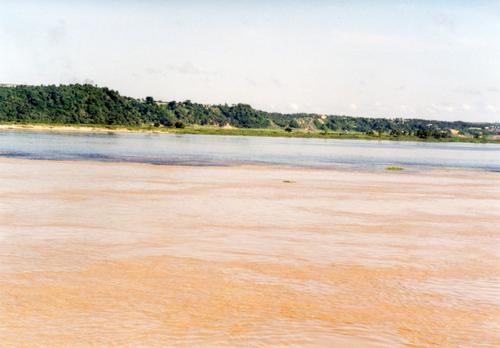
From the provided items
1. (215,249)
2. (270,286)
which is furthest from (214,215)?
(270,286)

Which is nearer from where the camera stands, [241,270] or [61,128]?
[241,270]

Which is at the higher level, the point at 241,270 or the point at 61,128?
the point at 241,270

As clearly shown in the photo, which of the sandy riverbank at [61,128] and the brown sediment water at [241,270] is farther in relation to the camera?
the sandy riverbank at [61,128]

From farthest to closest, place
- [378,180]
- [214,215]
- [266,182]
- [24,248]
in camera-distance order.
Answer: [378,180]
[266,182]
[214,215]
[24,248]

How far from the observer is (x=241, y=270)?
42.5 feet

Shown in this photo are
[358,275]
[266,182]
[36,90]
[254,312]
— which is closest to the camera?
[254,312]

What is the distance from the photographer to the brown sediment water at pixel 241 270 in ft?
30.8

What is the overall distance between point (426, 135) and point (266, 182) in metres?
163

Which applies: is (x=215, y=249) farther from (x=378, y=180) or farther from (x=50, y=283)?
(x=378, y=180)

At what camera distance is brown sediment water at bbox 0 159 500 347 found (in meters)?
9.38

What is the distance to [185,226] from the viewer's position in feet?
59.2

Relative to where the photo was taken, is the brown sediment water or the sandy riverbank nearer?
the brown sediment water

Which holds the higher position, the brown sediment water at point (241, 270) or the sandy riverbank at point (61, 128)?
the brown sediment water at point (241, 270)

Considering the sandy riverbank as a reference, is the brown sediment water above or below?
above
